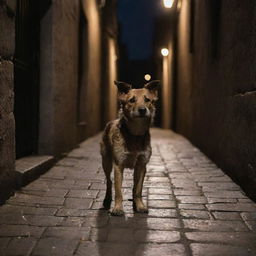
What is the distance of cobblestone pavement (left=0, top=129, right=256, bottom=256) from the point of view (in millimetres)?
2959

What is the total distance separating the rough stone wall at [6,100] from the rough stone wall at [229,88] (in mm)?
2768

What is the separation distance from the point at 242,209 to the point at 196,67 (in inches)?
257

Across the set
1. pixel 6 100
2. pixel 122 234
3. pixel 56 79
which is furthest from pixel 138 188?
pixel 56 79

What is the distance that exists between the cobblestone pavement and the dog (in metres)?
0.23

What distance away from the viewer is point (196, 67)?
1012 centimetres

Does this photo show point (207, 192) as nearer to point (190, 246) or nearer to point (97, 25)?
point (190, 246)

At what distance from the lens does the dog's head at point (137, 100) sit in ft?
12.1

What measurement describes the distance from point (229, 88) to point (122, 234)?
3445mm

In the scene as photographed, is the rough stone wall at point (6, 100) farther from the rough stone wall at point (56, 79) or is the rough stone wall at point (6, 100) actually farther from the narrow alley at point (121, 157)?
the rough stone wall at point (56, 79)

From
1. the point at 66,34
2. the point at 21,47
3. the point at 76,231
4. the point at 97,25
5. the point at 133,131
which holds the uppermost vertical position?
the point at 97,25

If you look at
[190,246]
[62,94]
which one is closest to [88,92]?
[62,94]

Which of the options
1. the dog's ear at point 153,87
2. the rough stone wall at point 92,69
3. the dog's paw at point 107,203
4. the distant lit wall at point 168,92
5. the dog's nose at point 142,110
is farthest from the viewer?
the distant lit wall at point 168,92

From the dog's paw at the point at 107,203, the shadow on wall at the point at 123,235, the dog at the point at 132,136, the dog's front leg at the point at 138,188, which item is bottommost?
the shadow on wall at the point at 123,235

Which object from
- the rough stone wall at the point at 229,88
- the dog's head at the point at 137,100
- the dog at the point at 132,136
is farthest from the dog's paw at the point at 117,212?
the rough stone wall at the point at 229,88
